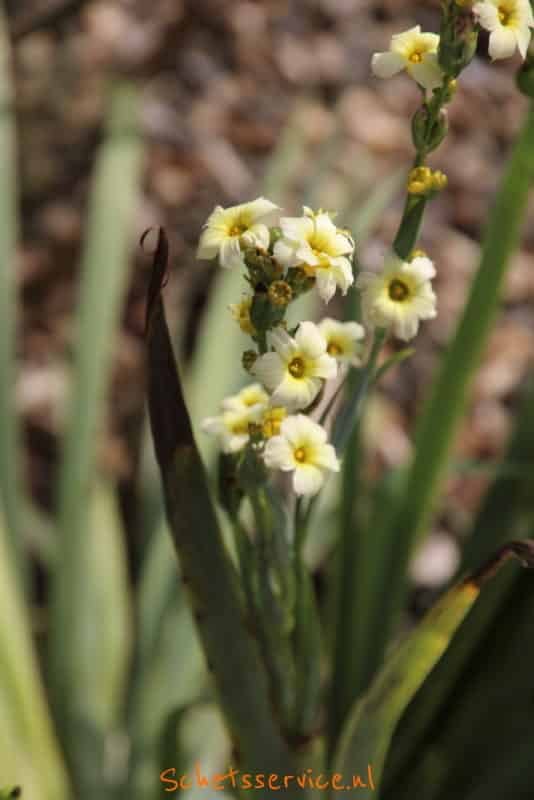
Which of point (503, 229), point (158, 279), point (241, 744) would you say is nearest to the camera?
point (158, 279)

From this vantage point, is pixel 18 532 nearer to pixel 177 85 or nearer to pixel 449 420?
pixel 449 420

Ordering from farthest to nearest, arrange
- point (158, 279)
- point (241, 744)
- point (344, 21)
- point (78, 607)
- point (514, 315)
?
1. point (344, 21)
2. point (514, 315)
3. point (78, 607)
4. point (241, 744)
5. point (158, 279)

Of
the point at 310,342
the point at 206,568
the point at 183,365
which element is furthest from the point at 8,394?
the point at 310,342

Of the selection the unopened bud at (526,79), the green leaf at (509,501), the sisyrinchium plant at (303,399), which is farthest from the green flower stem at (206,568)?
the green leaf at (509,501)

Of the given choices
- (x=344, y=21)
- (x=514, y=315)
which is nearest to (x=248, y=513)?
(x=514, y=315)

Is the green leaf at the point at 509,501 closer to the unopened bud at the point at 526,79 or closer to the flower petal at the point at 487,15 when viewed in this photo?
the unopened bud at the point at 526,79

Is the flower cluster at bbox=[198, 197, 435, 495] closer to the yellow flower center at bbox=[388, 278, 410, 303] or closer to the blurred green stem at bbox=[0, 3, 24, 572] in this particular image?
the yellow flower center at bbox=[388, 278, 410, 303]

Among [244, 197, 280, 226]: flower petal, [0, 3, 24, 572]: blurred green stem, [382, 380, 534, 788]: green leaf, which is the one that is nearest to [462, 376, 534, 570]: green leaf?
[382, 380, 534, 788]: green leaf
